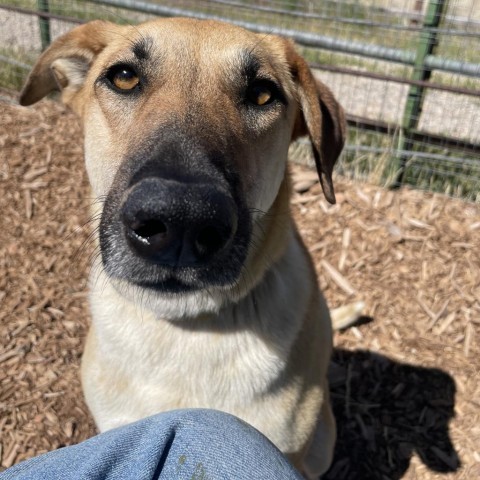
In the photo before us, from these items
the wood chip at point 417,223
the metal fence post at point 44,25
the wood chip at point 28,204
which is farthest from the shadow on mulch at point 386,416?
the metal fence post at point 44,25

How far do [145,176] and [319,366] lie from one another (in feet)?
4.36

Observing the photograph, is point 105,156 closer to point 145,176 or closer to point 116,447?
point 145,176

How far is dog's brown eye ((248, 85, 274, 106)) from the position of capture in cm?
228

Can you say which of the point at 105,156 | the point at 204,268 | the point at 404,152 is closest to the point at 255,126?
the point at 105,156

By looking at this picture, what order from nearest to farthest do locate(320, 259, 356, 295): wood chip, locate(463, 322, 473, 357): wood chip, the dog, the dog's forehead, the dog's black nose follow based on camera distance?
the dog's black nose
the dog
the dog's forehead
locate(463, 322, 473, 357): wood chip
locate(320, 259, 356, 295): wood chip

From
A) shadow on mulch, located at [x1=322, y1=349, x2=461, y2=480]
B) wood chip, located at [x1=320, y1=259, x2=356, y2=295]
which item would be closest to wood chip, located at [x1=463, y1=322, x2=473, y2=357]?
shadow on mulch, located at [x1=322, y1=349, x2=461, y2=480]

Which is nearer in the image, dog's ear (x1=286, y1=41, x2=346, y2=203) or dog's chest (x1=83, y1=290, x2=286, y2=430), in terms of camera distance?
dog's chest (x1=83, y1=290, x2=286, y2=430)

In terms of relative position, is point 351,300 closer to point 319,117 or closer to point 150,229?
point 319,117

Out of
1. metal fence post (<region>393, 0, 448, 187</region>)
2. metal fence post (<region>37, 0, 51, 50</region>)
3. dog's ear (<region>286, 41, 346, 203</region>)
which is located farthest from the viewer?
metal fence post (<region>37, 0, 51, 50</region>)

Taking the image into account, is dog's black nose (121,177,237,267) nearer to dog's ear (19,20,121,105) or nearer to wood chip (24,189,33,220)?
dog's ear (19,20,121,105)

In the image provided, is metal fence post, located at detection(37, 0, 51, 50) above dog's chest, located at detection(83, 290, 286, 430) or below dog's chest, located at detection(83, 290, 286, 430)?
above

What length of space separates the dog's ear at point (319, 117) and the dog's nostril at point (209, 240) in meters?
0.94

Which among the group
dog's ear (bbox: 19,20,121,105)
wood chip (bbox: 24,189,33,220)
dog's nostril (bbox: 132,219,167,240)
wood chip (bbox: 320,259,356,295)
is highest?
dog's ear (bbox: 19,20,121,105)

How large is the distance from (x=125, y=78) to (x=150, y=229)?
0.92 meters
